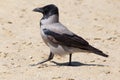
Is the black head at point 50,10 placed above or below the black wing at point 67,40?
above

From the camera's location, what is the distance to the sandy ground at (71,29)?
9500mm

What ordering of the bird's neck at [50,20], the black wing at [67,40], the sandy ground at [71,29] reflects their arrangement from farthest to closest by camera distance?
the bird's neck at [50,20] → the black wing at [67,40] → the sandy ground at [71,29]

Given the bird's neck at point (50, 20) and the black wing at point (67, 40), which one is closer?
the black wing at point (67, 40)

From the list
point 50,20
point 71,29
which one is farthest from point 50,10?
point 71,29

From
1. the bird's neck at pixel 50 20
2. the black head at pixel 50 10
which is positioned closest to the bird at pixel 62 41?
the bird's neck at pixel 50 20

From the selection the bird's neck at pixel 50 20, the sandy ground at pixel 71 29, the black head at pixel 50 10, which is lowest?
the sandy ground at pixel 71 29

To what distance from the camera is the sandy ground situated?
9.50 meters

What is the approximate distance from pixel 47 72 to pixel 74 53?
1508 mm

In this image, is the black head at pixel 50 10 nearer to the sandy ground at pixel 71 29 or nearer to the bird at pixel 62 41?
the bird at pixel 62 41

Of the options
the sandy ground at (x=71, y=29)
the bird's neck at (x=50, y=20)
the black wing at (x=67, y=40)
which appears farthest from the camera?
the bird's neck at (x=50, y=20)

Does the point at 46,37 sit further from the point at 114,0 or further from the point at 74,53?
the point at 114,0

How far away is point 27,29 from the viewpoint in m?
12.6

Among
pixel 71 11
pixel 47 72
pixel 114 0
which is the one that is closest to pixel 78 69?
pixel 47 72

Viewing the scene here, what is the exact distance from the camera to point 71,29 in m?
13.0
